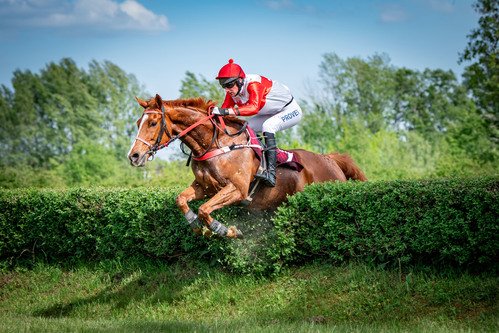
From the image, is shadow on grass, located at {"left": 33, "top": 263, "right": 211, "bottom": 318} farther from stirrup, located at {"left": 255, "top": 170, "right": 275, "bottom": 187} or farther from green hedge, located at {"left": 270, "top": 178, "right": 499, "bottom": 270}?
stirrup, located at {"left": 255, "top": 170, "right": 275, "bottom": 187}

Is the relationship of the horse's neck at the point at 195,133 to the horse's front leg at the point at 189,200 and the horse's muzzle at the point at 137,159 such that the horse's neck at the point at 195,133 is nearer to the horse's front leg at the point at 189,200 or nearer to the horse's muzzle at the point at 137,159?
the horse's front leg at the point at 189,200

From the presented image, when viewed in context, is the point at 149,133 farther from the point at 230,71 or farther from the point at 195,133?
the point at 230,71

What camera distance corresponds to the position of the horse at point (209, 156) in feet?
32.7

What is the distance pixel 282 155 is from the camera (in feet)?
37.0

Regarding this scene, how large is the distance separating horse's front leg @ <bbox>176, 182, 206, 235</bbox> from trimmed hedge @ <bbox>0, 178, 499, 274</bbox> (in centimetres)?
81

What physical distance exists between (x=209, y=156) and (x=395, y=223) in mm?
3003

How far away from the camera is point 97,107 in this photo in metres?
61.0

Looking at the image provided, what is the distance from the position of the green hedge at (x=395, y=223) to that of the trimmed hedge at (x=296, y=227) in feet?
0.05

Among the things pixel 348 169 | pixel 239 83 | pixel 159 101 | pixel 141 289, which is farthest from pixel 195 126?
pixel 348 169

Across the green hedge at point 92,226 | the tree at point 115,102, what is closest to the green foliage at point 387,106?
the tree at point 115,102

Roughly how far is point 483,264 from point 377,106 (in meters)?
55.6

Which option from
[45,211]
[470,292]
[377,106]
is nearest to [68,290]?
[45,211]

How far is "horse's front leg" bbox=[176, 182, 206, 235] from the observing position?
10.1 m

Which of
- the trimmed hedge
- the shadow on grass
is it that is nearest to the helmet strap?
the trimmed hedge
